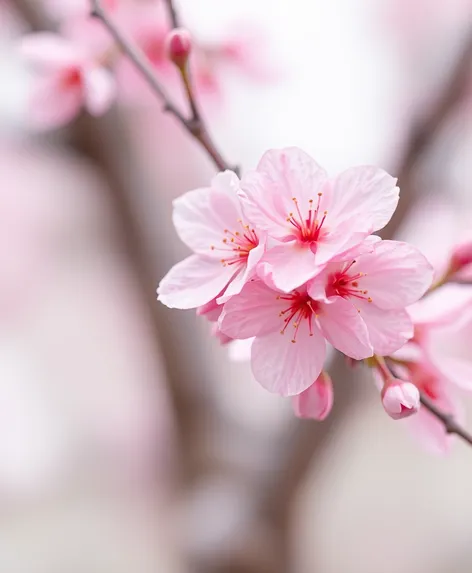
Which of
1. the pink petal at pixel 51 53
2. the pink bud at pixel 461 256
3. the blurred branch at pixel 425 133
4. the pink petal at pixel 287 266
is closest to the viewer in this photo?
the pink petal at pixel 287 266

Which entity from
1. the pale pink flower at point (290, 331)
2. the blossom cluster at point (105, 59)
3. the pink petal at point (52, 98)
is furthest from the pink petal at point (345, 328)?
the pink petal at point (52, 98)

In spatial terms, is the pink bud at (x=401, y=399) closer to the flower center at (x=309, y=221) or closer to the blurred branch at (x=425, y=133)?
the flower center at (x=309, y=221)

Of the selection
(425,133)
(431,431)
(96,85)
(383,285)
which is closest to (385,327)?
(383,285)

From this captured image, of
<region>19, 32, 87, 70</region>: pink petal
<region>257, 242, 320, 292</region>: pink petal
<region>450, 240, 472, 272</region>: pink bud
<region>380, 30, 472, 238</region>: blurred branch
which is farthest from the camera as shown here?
<region>380, 30, 472, 238</region>: blurred branch

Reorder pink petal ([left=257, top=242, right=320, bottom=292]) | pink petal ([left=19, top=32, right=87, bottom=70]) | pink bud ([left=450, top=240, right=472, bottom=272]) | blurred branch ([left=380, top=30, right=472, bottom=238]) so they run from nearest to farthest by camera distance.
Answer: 1. pink petal ([left=257, top=242, right=320, bottom=292])
2. pink bud ([left=450, top=240, right=472, bottom=272])
3. pink petal ([left=19, top=32, right=87, bottom=70])
4. blurred branch ([left=380, top=30, right=472, bottom=238])

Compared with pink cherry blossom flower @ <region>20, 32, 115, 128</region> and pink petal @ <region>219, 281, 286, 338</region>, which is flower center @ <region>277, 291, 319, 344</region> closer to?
pink petal @ <region>219, 281, 286, 338</region>

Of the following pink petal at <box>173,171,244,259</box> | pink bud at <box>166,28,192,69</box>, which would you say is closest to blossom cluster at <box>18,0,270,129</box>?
pink bud at <box>166,28,192,69</box>

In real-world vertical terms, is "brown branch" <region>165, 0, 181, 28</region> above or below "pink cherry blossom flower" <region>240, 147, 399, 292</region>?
above

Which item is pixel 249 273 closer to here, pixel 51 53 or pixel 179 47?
pixel 179 47
